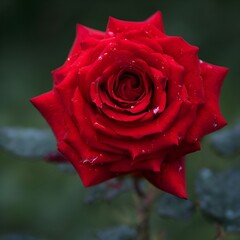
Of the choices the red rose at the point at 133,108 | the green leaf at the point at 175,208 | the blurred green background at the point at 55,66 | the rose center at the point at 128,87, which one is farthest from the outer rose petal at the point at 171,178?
the blurred green background at the point at 55,66

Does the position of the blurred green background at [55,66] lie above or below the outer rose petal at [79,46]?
below

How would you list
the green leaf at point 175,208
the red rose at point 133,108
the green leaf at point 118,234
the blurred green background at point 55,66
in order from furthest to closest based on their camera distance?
the blurred green background at point 55,66 < the green leaf at point 118,234 < the green leaf at point 175,208 < the red rose at point 133,108

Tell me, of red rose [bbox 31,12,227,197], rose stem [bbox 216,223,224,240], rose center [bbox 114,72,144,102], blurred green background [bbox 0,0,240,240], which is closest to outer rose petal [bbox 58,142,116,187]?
red rose [bbox 31,12,227,197]

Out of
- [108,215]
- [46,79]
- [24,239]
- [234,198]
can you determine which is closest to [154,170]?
[234,198]

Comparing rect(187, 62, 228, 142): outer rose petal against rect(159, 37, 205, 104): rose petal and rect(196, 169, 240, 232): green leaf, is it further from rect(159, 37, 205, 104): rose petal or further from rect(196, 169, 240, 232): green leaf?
rect(196, 169, 240, 232): green leaf

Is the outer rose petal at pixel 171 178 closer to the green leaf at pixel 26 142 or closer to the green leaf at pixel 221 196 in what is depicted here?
the green leaf at pixel 221 196

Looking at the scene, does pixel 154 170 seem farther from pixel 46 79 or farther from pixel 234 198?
pixel 46 79
